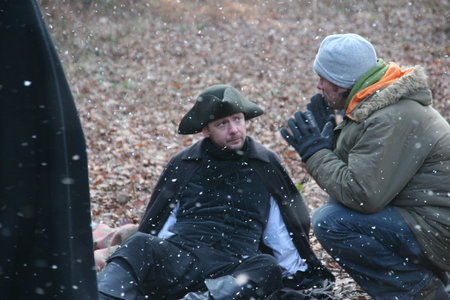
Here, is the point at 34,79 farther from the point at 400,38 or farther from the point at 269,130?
the point at 400,38

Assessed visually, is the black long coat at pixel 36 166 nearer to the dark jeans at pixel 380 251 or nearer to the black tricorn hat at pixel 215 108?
the dark jeans at pixel 380 251

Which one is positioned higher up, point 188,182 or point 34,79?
point 34,79

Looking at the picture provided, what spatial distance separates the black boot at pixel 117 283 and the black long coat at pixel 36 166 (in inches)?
91.5

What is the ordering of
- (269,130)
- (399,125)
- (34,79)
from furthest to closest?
(269,130), (399,125), (34,79)

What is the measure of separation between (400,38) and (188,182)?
45.0 feet

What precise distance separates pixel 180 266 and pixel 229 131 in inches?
46.8

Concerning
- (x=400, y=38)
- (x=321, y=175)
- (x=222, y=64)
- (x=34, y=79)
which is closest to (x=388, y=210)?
(x=321, y=175)

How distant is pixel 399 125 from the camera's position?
4.50 m

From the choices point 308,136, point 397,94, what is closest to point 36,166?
point 308,136

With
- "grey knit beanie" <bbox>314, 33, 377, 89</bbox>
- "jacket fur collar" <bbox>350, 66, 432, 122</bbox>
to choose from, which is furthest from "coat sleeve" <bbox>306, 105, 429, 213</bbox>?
"grey knit beanie" <bbox>314, 33, 377, 89</bbox>

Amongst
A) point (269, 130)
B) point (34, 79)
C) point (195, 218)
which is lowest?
point (269, 130)

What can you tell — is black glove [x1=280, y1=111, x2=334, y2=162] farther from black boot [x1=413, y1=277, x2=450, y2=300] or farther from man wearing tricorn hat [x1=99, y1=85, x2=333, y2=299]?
black boot [x1=413, y1=277, x2=450, y2=300]

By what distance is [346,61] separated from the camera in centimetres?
483

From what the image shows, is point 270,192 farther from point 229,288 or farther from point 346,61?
point 346,61
